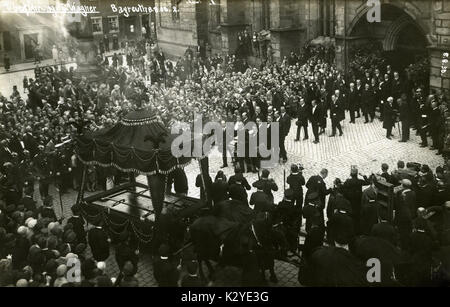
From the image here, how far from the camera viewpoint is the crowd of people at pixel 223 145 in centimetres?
Answer: 980

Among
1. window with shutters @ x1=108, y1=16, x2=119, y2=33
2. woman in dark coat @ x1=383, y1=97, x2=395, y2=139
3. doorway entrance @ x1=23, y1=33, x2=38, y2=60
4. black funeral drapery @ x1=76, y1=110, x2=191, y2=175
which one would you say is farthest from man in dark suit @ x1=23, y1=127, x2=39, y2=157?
window with shutters @ x1=108, y1=16, x2=119, y2=33

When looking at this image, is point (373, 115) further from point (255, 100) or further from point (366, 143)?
point (255, 100)

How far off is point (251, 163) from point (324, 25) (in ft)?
49.4

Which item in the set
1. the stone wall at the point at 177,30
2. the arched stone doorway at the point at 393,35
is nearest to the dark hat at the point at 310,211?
the arched stone doorway at the point at 393,35

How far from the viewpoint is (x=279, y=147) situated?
1803 cm

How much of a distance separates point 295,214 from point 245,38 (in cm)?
2411

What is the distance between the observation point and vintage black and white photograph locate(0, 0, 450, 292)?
944 centimetres

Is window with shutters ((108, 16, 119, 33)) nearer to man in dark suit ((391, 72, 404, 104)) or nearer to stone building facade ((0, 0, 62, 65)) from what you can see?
stone building facade ((0, 0, 62, 65))

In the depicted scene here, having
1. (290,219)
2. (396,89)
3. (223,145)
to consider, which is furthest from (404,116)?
(290,219)

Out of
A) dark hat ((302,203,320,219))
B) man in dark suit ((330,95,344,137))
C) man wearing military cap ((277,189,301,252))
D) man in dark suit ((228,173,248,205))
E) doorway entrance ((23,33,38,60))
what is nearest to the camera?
dark hat ((302,203,320,219))

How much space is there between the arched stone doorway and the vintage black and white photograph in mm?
71

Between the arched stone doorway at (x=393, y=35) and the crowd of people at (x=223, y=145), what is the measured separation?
2071 mm

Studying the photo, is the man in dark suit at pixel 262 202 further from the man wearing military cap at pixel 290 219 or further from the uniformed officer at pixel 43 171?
the uniformed officer at pixel 43 171
